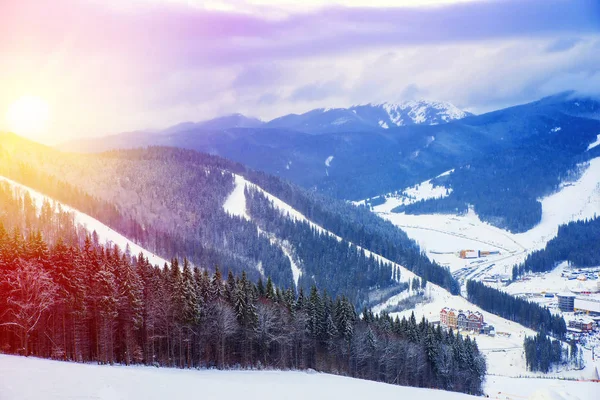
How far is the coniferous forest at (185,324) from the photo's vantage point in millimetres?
38406

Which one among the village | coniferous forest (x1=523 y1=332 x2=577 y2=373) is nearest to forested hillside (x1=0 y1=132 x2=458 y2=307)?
the village

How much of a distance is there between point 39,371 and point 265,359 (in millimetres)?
26638

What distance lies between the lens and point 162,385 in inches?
1043

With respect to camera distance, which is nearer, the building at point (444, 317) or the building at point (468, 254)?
the building at point (444, 317)

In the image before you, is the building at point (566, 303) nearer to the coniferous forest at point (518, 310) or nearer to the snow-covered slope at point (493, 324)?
the coniferous forest at point (518, 310)

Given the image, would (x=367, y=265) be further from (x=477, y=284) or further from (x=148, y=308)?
(x=148, y=308)

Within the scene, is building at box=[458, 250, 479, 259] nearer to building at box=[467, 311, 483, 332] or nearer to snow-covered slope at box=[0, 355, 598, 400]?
building at box=[467, 311, 483, 332]

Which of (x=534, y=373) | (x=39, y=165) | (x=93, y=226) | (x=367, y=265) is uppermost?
(x=39, y=165)

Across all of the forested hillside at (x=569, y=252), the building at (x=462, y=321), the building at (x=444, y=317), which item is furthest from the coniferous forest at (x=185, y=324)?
the forested hillside at (x=569, y=252)

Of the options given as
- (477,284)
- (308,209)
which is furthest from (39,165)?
(477,284)

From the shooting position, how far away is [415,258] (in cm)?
14612

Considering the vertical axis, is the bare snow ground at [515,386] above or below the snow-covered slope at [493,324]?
below

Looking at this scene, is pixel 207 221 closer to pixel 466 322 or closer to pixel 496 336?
pixel 466 322

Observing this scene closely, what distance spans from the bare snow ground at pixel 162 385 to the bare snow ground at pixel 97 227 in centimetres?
7967
